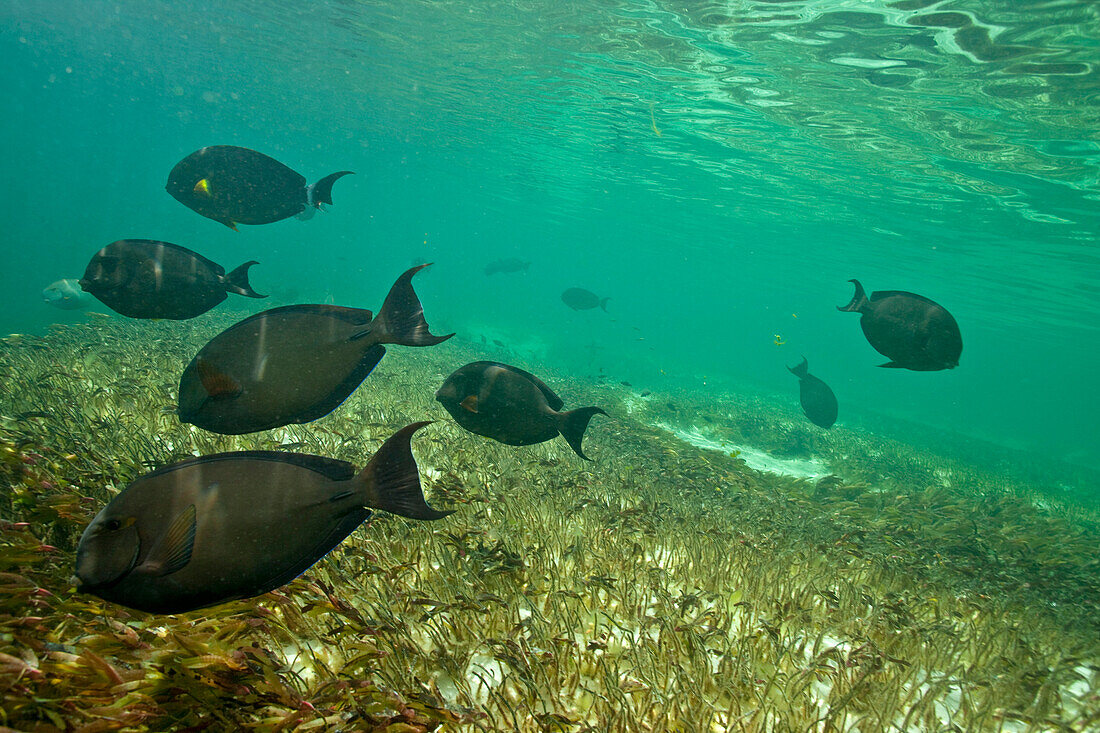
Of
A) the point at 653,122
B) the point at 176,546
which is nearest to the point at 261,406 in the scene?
the point at 176,546

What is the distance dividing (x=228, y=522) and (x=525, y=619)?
184 centimetres

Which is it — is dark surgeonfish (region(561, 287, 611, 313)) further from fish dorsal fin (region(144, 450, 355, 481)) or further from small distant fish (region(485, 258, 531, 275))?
fish dorsal fin (region(144, 450, 355, 481))

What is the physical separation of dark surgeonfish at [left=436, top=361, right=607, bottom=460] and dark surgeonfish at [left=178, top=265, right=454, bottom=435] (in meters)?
0.93

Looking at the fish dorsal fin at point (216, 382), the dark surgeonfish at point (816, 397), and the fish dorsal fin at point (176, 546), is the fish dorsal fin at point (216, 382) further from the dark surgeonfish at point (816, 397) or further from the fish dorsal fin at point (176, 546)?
the dark surgeonfish at point (816, 397)

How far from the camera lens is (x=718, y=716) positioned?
241 cm

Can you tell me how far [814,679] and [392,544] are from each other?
2.89 metres

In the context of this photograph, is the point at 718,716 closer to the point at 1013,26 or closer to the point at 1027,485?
the point at 1013,26

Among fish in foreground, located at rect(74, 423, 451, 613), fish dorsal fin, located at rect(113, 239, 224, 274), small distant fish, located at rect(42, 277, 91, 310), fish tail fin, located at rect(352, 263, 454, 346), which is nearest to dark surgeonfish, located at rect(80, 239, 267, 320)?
fish dorsal fin, located at rect(113, 239, 224, 274)

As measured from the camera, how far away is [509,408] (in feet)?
11.3

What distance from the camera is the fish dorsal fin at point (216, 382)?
2.21m

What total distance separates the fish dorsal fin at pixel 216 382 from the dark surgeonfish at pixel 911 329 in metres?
5.09

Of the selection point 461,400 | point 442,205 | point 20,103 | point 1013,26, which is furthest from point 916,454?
point 20,103

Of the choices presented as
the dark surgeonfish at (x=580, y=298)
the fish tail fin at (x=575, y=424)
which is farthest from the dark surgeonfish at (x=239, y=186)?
the dark surgeonfish at (x=580, y=298)

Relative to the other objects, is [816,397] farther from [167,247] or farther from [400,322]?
[167,247]
